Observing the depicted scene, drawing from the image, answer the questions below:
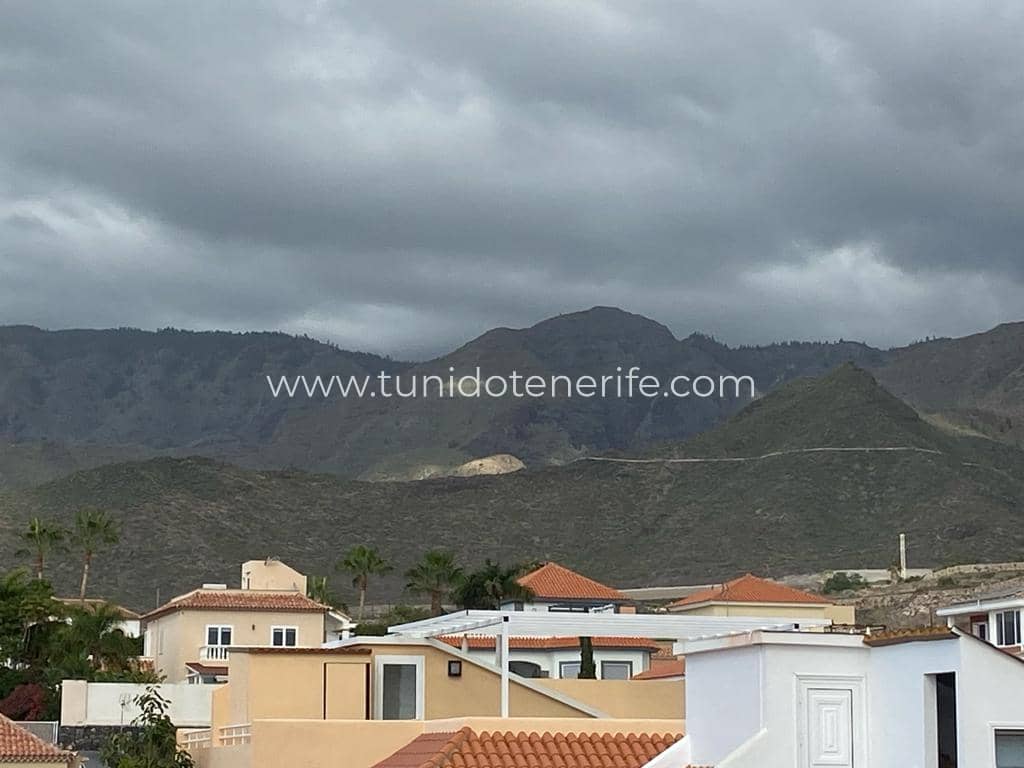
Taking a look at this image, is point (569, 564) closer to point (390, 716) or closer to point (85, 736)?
point (85, 736)

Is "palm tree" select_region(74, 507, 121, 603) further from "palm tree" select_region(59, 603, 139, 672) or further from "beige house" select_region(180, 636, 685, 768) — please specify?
"beige house" select_region(180, 636, 685, 768)

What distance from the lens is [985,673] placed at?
1731cm

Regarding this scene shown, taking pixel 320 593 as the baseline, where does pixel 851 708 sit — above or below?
below

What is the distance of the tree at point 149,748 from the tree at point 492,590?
30.9m

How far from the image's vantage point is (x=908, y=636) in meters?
18.0

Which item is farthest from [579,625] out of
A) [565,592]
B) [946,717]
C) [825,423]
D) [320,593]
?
[825,423]

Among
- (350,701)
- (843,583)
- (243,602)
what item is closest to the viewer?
(350,701)

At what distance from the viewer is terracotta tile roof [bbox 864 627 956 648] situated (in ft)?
57.4

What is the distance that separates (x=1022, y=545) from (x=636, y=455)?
52.4 metres

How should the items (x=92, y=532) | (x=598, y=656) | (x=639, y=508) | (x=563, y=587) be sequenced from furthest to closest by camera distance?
(x=639, y=508) < (x=92, y=532) < (x=563, y=587) < (x=598, y=656)

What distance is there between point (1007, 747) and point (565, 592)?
6517 cm

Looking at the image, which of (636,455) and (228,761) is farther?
(636,455)

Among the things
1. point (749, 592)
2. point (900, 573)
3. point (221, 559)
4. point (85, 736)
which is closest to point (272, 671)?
point (85, 736)

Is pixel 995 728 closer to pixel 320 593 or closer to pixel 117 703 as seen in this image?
pixel 117 703
